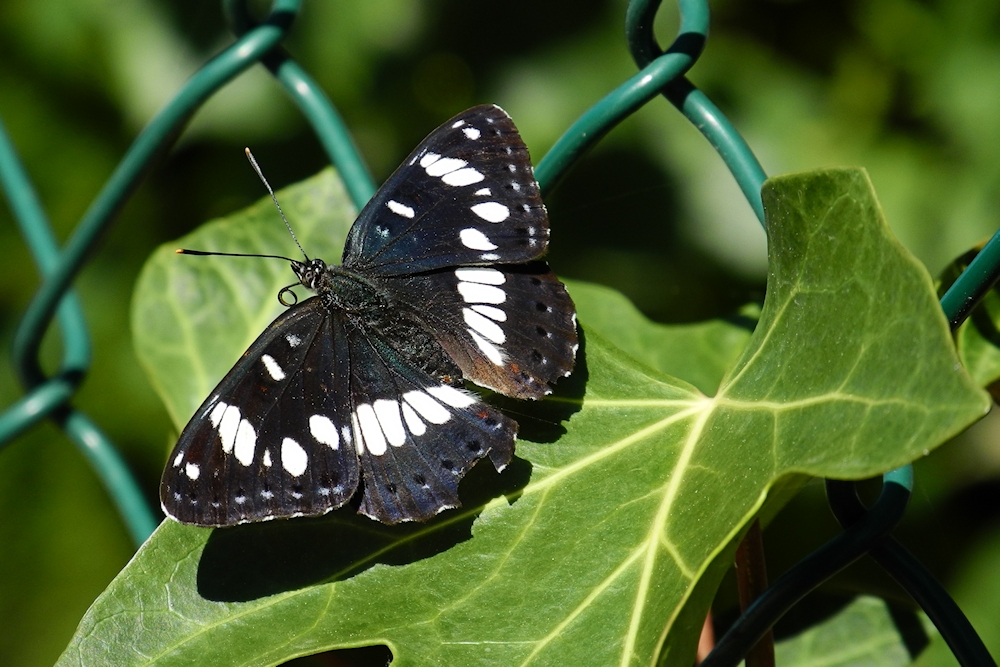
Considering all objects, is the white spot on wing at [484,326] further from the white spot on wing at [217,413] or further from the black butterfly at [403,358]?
the white spot on wing at [217,413]

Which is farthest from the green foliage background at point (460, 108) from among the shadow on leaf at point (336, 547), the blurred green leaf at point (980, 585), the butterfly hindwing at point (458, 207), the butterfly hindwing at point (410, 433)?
the shadow on leaf at point (336, 547)

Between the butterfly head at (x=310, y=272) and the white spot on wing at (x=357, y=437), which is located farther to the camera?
the butterfly head at (x=310, y=272)

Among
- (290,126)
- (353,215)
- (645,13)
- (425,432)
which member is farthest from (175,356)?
(645,13)

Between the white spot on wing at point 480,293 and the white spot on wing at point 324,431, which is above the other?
the white spot on wing at point 480,293

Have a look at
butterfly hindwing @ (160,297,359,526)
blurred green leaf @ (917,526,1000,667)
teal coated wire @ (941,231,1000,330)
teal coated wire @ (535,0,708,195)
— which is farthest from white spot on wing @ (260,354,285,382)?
blurred green leaf @ (917,526,1000,667)

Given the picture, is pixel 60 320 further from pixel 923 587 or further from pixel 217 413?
pixel 923 587
